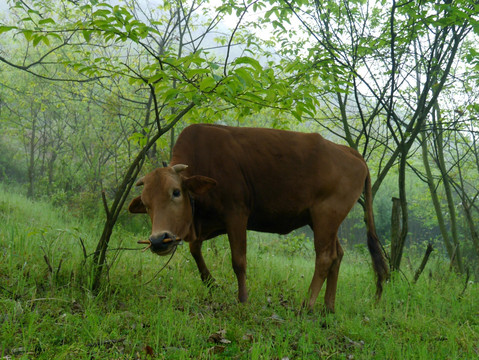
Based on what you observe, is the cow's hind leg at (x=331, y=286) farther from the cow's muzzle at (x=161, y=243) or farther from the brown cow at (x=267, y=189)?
the cow's muzzle at (x=161, y=243)

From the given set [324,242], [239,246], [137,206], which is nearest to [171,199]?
[137,206]

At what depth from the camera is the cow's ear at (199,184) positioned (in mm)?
4172

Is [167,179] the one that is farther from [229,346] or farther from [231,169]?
[229,346]

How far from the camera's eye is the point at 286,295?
5.44 m

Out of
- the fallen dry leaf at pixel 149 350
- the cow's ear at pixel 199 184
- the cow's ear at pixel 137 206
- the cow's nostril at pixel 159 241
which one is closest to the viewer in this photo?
the fallen dry leaf at pixel 149 350

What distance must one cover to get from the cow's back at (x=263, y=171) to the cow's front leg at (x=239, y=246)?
160mm

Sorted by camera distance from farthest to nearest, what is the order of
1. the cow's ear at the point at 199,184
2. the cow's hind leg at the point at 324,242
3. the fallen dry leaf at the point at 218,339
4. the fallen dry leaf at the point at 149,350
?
the cow's hind leg at the point at 324,242 → the cow's ear at the point at 199,184 → the fallen dry leaf at the point at 218,339 → the fallen dry leaf at the point at 149,350

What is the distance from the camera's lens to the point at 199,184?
166 inches

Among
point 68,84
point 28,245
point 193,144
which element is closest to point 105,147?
point 68,84

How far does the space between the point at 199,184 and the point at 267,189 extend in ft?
3.25

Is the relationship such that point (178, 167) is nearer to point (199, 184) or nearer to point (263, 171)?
point (199, 184)

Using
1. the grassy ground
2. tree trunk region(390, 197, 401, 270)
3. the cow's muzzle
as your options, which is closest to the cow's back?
the cow's muzzle

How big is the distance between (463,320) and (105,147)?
10.4 metres

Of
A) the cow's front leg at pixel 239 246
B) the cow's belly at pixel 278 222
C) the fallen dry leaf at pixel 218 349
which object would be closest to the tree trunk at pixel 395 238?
the cow's belly at pixel 278 222
